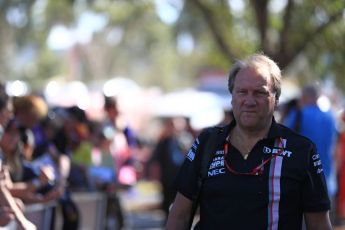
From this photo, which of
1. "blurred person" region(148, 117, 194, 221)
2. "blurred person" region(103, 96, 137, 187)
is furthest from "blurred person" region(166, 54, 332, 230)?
"blurred person" region(148, 117, 194, 221)

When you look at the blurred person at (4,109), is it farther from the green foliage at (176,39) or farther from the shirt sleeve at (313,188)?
the green foliage at (176,39)

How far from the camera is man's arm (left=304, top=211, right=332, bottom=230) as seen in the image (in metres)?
4.48

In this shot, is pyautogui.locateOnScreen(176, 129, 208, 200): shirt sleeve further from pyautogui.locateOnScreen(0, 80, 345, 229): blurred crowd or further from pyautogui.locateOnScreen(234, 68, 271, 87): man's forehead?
pyautogui.locateOnScreen(0, 80, 345, 229): blurred crowd

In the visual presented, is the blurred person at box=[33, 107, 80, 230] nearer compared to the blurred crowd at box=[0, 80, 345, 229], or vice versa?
the blurred crowd at box=[0, 80, 345, 229]

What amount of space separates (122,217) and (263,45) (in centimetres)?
565

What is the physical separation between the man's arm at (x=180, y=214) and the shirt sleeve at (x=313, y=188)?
591mm

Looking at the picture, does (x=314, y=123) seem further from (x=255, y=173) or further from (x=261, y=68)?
(x=255, y=173)

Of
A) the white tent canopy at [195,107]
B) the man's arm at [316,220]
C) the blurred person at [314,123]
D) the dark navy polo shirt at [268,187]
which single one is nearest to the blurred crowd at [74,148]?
the blurred person at [314,123]

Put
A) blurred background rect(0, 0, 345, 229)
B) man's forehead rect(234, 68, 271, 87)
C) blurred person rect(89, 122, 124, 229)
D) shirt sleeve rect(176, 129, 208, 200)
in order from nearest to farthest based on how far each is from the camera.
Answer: man's forehead rect(234, 68, 271, 87) < shirt sleeve rect(176, 129, 208, 200) < blurred person rect(89, 122, 124, 229) < blurred background rect(0, 0, 345, 229)

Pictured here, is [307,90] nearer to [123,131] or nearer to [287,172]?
[123,131]

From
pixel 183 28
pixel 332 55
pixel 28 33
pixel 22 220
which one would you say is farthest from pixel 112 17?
pixel 22 220

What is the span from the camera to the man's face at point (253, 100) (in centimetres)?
444

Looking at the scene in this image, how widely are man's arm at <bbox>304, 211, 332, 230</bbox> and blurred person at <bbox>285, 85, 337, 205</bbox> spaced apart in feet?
13.5

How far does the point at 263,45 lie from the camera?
15055 mm
